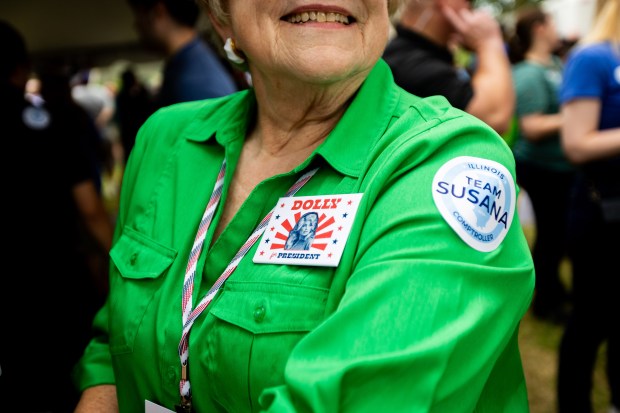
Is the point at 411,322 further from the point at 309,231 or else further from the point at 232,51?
the point at 232,51

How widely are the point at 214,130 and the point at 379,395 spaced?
85 cm

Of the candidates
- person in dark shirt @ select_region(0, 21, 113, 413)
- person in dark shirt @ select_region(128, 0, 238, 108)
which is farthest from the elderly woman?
person in dark shirt @ select_region(128, 0, 238, 108)

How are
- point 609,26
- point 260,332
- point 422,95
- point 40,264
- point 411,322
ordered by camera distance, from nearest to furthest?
point 411,322
point 260,332
point 422,95
point 40,264
point 609,26

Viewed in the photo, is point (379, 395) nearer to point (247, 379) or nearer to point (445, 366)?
point (445, 366)

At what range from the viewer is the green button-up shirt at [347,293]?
0.93 metres

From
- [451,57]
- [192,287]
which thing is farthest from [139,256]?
[451,57]

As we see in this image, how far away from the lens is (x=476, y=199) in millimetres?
1019

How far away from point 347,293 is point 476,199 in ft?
0.82

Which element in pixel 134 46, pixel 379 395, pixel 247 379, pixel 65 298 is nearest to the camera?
pixel 379 395

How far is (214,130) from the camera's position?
156 centimetres

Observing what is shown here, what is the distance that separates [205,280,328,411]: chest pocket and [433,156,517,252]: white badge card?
0.25 meters

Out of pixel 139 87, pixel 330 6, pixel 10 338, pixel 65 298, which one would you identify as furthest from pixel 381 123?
pixel 139 87

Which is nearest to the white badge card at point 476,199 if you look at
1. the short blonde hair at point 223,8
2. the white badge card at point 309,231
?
the white badge card at point 309,231

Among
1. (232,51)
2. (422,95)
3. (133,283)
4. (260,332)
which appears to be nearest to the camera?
(260,332)
